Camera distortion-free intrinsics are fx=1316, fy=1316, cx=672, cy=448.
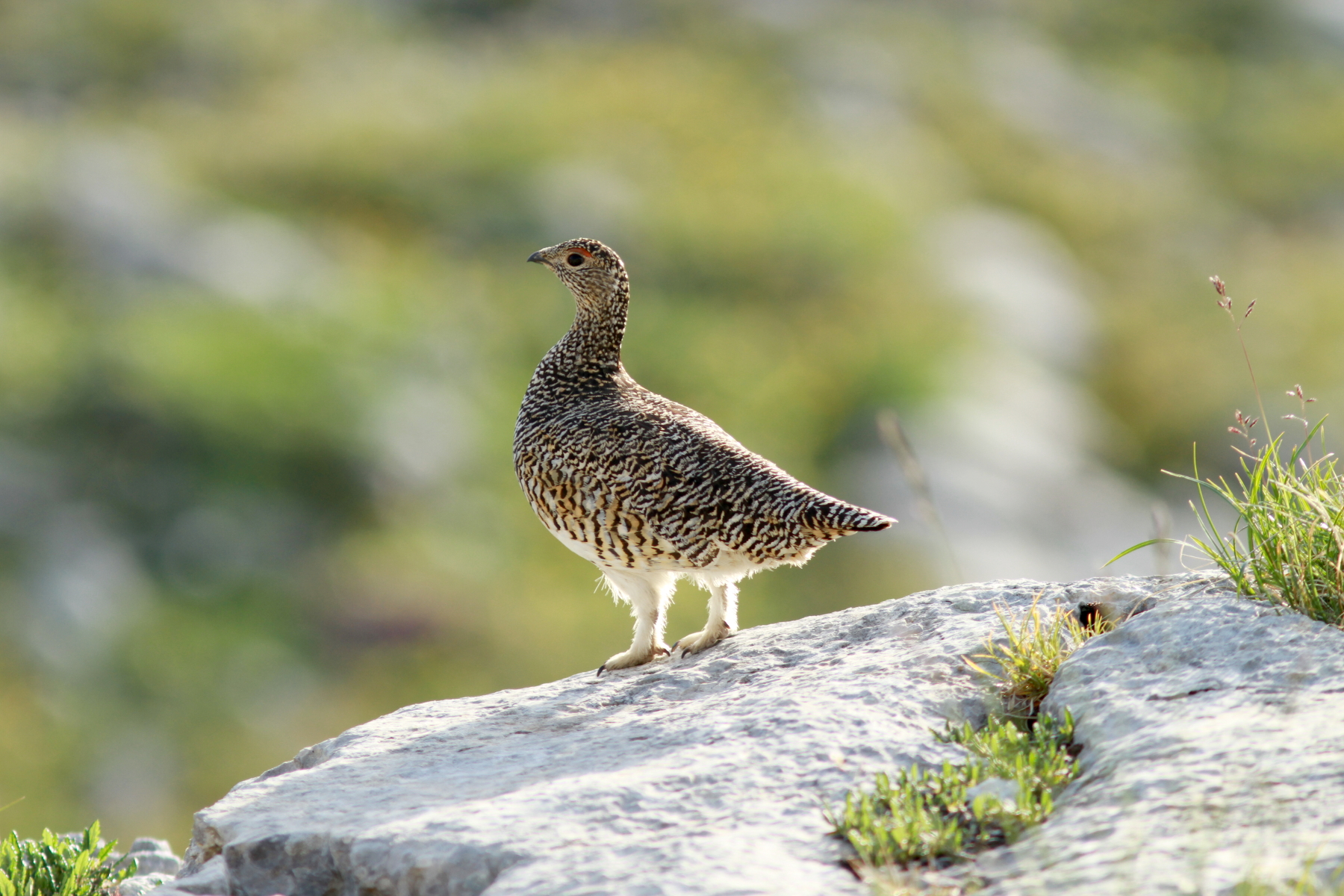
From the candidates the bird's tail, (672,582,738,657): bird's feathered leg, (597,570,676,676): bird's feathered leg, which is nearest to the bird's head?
(597,570,676,676): bird's feathered leg

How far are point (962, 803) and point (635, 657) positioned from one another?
3172 millimetres

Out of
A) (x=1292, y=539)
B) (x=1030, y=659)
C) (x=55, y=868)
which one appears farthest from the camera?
(x=55, y=868)

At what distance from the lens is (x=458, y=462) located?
17594mm

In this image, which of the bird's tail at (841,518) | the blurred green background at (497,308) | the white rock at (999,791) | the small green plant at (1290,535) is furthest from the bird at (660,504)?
the blurred green background at (497,308)

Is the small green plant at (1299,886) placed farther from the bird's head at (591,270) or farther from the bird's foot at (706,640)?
the bird's head at (591,270)

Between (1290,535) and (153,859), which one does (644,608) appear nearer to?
(153,859)

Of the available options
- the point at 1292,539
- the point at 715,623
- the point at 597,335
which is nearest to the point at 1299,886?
the point at 1292,539

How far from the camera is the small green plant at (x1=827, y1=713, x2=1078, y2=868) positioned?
142 inches

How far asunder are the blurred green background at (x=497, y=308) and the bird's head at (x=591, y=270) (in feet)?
24.1

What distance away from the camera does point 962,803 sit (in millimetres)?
3779

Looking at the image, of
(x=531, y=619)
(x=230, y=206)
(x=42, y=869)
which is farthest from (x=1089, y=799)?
(x=230, y=206)

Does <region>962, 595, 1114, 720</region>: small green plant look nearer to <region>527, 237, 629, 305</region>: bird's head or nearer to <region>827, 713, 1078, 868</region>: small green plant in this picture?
<region>827, 713, 1078, 868</region>: small green plant

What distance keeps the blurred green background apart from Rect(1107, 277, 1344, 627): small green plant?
8.59 meters

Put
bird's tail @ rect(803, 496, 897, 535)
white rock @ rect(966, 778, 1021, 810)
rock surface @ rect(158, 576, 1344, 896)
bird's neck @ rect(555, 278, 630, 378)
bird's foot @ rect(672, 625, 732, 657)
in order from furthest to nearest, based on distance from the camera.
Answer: bird's neck @ rect(555, 278, 630, 378), bird's foot @ rect(672, 625, 732, 657), bird's tail @ rect(803, 496, 897, 535), white rock @ rect(966, 778, 1021, 810), rock surface @ rect(158, 576, 1344, 896)
